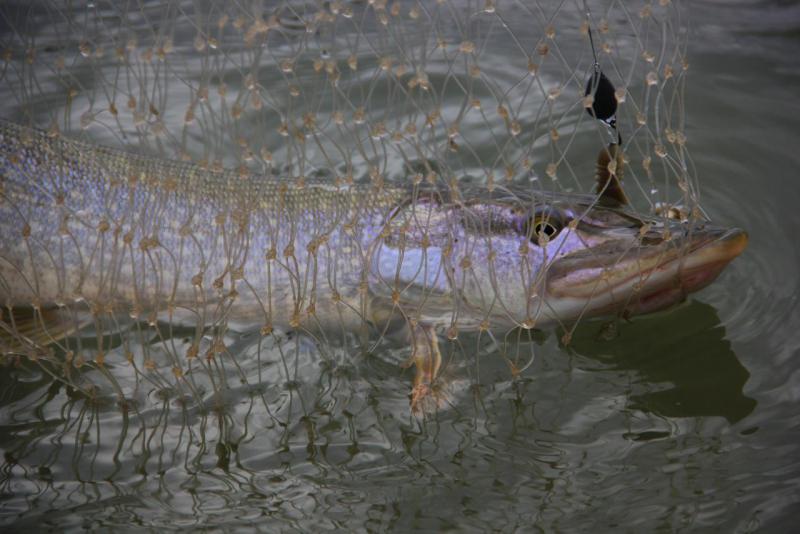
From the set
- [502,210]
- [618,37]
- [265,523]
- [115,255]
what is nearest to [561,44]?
[618,37]

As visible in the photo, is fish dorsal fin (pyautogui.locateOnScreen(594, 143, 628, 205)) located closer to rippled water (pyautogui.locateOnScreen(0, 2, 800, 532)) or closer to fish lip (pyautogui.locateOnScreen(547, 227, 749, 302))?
fish lip (pyautogui.locateOnScreen(547, 227, 749, 302))

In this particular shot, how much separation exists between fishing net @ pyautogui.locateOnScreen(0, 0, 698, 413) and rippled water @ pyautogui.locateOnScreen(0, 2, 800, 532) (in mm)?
151

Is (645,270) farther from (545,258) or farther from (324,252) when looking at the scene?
(324,252)

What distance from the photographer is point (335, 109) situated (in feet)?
9.23

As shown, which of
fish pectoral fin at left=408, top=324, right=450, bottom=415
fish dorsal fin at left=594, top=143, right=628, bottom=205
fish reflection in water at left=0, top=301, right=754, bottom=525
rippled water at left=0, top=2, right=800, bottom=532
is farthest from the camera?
fish pectoral fin at left=408, top=324, right=450, bottom=415

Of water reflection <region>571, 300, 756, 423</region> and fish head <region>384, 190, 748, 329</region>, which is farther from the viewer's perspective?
water reflection <region>571, 300, 756, 423</region>

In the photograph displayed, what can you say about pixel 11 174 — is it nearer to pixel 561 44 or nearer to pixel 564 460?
pixel 564 460

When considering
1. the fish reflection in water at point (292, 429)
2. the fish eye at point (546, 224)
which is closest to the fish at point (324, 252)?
the fish eye at point (546, 224)

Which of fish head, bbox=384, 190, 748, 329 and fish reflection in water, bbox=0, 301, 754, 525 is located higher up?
fish head, bbox=384, 190, 748, 329

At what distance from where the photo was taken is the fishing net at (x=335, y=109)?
2852 millimetres

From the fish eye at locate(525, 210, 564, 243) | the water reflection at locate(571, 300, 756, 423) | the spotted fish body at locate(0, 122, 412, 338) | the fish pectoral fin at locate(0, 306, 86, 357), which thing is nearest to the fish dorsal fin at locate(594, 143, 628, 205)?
the fish eye at locate(525, 210, 564, 243)

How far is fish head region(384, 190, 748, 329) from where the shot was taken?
2996 millimetres

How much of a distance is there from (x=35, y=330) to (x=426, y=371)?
1.43 metres

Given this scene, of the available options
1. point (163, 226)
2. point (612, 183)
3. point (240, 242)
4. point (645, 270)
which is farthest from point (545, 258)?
point (163, 226)
